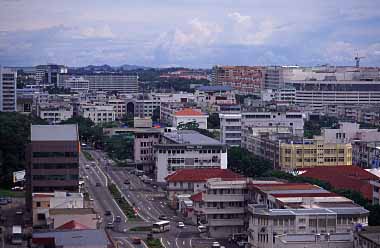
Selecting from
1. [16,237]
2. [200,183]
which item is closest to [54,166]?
[16,237]

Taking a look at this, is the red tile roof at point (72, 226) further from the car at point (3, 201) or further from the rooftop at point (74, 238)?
the car at point (3, 201)

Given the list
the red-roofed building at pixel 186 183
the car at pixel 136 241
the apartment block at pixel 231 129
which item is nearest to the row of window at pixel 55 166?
the car at pixel 136 241

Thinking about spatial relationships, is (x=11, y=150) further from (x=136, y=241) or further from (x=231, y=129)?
(x=231, y=129)

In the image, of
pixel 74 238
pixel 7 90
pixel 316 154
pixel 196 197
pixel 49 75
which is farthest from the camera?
pixel 49 75

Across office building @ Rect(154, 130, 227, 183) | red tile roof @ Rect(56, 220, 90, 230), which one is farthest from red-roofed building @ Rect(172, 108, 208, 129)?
red tile roof @ Rect(56, 220, 90, 230)

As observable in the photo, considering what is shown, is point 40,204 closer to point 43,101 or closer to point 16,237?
point 16,237

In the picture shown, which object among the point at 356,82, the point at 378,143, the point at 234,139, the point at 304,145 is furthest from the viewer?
the point at 356,82

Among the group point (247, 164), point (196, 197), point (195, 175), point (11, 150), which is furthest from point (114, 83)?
point (196, 197)
